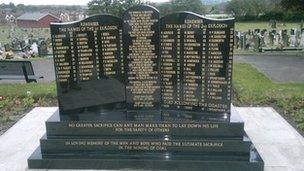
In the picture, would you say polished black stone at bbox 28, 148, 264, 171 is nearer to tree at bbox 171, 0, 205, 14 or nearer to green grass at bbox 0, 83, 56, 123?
green grass at bbox 0, 83, 56, 123

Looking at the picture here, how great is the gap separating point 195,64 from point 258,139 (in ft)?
6.36

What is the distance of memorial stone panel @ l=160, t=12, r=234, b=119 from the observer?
597 cm

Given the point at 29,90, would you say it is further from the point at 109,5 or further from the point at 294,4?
the point at 294,4

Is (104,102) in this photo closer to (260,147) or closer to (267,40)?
(260,147)

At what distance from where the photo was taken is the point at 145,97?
6422mm

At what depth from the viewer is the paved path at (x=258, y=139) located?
6.22 metres

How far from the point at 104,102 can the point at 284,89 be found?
5662 millimetres


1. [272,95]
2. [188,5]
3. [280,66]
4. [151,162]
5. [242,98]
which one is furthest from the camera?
[188,5]

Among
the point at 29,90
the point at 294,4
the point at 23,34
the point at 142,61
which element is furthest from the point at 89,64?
the point at 23,34

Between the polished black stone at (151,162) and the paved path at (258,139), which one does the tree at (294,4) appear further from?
the polished black stone at (151,162)

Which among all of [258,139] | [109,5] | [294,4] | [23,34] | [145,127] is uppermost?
[109,5]

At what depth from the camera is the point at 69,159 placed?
242 inches

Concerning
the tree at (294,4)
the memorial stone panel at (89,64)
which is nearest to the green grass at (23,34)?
the tree at (294,4)

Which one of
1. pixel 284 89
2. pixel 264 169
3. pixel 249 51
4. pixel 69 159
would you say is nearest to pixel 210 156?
pixel 264 169
